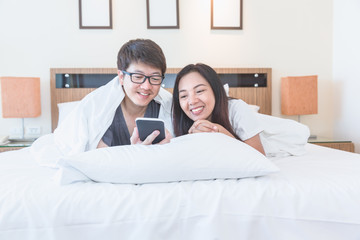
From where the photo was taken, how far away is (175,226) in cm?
90

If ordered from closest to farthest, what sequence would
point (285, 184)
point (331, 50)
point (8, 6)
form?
point (285, 184), point (8, 6), point (331, 50)

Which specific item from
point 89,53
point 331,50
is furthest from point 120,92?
point 331,50

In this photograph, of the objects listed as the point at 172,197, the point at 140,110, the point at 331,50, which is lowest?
the point at 172,197

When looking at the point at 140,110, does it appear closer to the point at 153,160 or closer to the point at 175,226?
the point at 153,160

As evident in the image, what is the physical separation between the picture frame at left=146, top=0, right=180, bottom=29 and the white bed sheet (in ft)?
7.58

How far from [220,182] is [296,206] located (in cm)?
27

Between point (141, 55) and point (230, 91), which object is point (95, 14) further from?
point (141, 55)

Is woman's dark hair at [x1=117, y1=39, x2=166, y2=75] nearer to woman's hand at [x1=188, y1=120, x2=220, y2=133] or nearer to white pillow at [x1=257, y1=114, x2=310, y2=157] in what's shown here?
woman's hand at [x1=188, y1=120, x2=220, y2=133]

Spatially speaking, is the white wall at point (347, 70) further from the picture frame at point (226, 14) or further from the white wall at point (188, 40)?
the picture frame at point (226, 14)

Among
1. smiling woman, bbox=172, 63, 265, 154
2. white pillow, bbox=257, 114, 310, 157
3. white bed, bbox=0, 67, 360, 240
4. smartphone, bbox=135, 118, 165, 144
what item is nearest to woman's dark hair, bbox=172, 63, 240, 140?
smiling woman, bbox=172, 63, 265, 154

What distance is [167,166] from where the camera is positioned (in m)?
1.04

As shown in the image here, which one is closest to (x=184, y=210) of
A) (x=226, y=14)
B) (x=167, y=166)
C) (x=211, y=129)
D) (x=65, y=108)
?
(x=167, y=166)

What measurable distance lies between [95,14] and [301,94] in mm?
2327

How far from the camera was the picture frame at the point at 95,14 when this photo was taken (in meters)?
2.92
